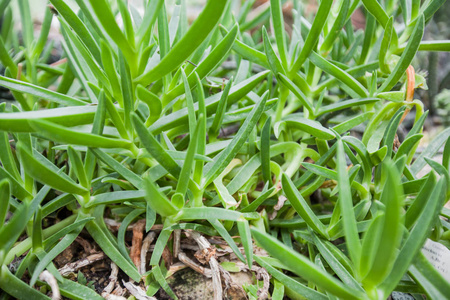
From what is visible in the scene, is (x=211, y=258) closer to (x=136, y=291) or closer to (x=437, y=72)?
(x=136, y=291)

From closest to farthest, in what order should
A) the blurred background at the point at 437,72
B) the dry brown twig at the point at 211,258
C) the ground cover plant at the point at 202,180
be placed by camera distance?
the ground cover plant at the point at 202,180, the dry brown twig at the point at 211,258, the blurred background at the point at 437,72

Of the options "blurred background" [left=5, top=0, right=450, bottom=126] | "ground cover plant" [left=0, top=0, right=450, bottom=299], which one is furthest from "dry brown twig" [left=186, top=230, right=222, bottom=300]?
"blurred background" [left=5, top=0, right=450, bottom=126]

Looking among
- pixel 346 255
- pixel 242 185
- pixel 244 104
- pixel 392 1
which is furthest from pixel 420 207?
pixel 392 1

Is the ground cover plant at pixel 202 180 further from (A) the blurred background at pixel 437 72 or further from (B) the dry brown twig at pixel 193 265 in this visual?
(A) the blurred background at pixel 437 72

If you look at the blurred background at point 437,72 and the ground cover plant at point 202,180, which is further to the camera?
the blurred background at point 437,72

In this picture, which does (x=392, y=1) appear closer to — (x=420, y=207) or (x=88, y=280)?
(x=420, y=207)

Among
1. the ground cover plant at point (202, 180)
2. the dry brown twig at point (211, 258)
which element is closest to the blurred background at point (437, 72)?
the ground cover plant at point (202, 180)

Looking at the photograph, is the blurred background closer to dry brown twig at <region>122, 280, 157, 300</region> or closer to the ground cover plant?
the ground cover plant

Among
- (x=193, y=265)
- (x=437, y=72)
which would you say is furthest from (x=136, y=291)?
(x=437, y=72)
